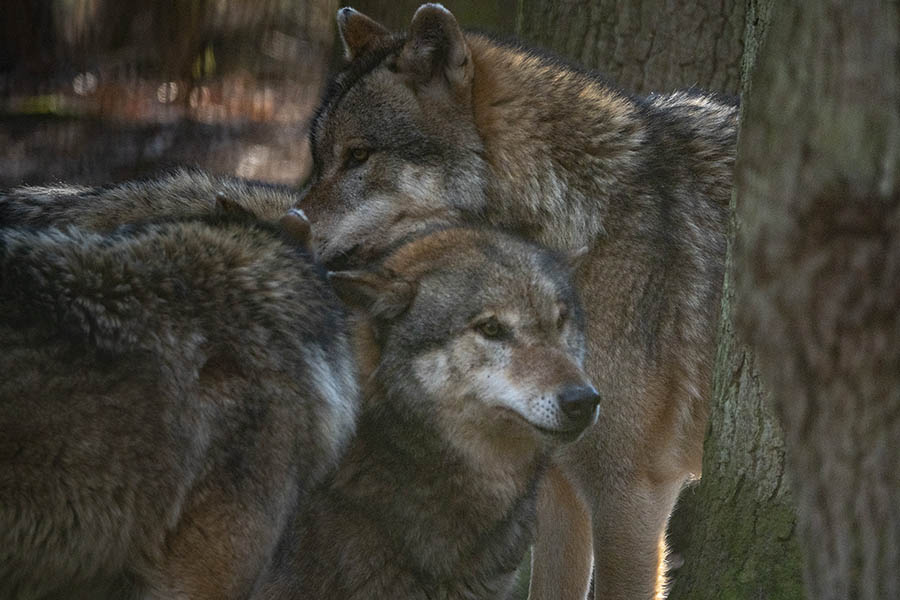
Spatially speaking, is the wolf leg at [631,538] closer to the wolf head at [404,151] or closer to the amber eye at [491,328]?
the amber eye at [491,328]

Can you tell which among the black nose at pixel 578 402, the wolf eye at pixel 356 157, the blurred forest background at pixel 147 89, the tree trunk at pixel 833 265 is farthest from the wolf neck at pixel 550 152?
the blurred forest background at pixel 147 89

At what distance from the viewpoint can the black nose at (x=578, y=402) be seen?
3922 millimetres

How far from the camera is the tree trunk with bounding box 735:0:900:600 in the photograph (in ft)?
6.72

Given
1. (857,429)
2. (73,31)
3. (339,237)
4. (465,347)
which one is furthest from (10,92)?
(857,429)

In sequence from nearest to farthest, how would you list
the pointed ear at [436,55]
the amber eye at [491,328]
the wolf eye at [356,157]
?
the amber eye at [491,328], the pointed ear at [436,55], the wolf eye at [356,157]

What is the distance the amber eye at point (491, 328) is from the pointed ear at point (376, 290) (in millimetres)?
309

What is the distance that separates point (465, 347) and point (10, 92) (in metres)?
8.51

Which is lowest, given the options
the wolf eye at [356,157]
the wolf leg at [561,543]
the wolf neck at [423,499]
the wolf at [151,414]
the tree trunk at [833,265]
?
the wolf leg at [561,543]

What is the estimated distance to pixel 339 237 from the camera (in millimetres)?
4793

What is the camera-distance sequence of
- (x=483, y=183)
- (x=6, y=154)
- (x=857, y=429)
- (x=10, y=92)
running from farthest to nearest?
(x=10, y=92)
(x=6, y=154)
(x=483, y=183)
(x=857, y=429)

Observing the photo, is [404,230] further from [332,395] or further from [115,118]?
[115,118]

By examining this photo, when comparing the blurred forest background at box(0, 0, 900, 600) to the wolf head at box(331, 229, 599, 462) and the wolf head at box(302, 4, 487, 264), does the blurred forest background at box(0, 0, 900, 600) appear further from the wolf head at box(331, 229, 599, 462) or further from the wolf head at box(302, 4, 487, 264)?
the wolf head at box(302, 4, 487, 264)

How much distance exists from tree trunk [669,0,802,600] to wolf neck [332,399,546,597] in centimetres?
87

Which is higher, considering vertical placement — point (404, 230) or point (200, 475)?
point (404, 230)
